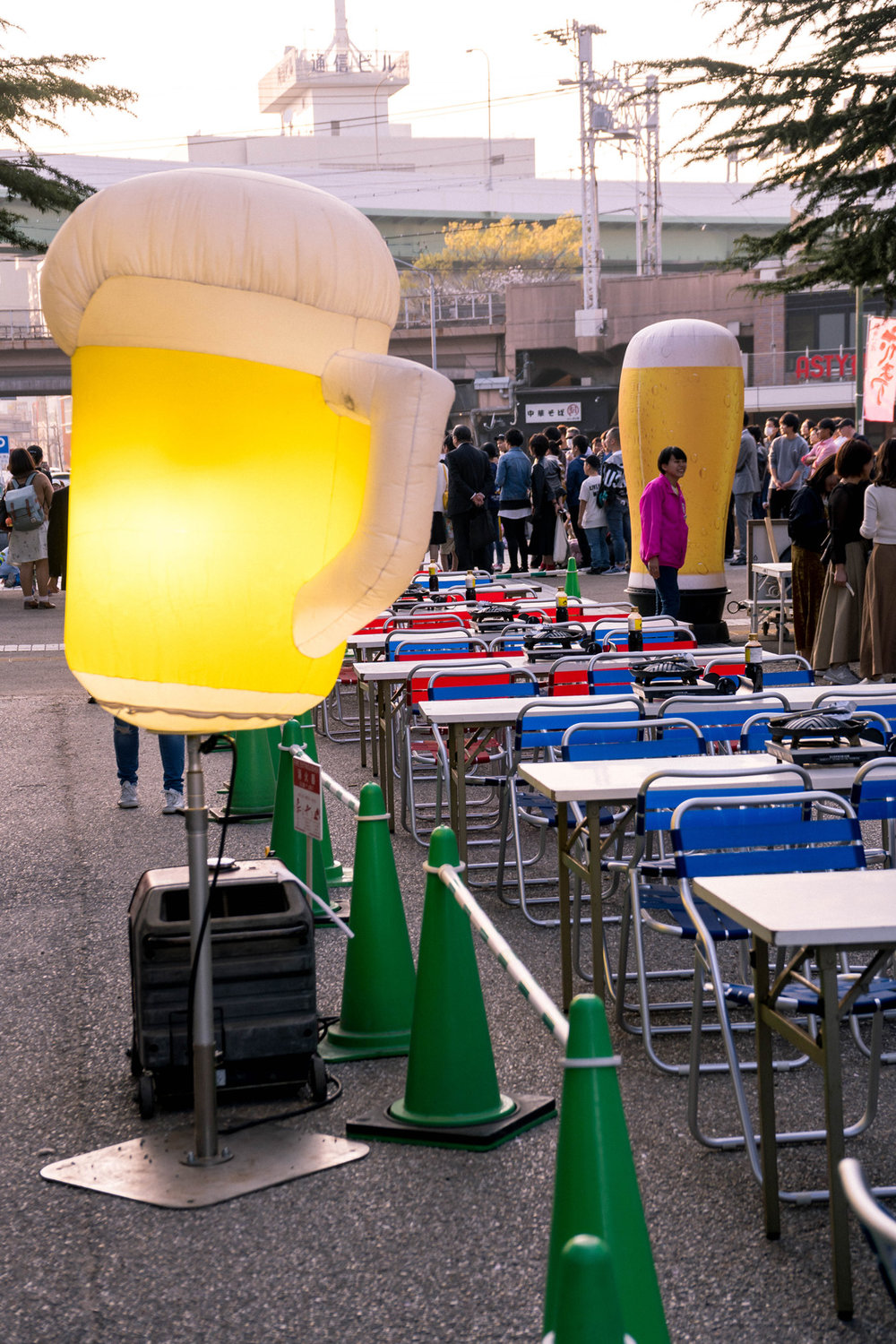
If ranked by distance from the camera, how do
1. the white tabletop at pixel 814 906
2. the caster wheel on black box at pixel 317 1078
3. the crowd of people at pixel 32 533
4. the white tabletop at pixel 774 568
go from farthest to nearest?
the crowd of people at pixel 32 533 → the white tabletop at pixel 774 568 → the caster wheel on black box at pixel 317 1078 → the white tabletop at pixel 814 906

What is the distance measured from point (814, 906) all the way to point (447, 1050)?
4.06 ft

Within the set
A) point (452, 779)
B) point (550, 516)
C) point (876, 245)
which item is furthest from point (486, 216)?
point (452, 779)

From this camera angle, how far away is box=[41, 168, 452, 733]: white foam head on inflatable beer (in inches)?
148

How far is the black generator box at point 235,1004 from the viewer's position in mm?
4434

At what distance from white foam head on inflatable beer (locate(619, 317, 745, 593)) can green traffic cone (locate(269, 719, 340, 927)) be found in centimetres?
786

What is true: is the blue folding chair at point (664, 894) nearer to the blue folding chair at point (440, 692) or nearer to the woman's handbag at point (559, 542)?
the blue folding chair at point (440, 692)

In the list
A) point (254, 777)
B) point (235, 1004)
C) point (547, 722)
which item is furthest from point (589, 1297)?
point (254, 777)

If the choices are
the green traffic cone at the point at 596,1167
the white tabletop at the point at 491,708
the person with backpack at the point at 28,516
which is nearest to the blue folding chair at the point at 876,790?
the white tabletop at the point at 491,708

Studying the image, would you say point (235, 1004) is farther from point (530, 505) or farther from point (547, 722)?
point (530, 505)

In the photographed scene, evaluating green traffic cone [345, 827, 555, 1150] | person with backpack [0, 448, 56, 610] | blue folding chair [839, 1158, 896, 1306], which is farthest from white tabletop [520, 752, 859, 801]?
person with backpack [0, 448, 56, 610]

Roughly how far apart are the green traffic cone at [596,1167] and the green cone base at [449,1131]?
1474 mm

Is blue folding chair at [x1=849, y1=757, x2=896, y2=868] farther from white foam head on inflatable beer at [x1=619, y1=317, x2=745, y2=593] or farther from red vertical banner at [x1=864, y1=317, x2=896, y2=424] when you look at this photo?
red vertical banner at [x1=864, y1=317, x2=896, y2=424]

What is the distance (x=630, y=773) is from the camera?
5.34 meters

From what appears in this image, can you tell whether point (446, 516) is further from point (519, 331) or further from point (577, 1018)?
point (519, 331)
